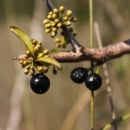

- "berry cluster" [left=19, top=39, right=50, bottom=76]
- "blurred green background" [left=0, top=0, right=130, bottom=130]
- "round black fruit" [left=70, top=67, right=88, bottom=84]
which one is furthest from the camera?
"blurred green background" [left=0, top=0, right=130, bottom=130]

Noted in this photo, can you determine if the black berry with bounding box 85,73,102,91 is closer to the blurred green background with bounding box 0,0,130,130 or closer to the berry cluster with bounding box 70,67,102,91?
the berry cluster with bounding box 70,67,102,91

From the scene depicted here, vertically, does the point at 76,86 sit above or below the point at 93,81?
below

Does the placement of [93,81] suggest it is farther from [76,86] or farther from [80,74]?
[76,86]

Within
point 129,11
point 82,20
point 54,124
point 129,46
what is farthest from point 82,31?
point 129,46

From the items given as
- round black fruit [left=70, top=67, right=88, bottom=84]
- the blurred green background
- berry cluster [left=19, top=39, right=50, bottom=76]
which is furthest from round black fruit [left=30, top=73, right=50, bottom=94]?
the blurred green background

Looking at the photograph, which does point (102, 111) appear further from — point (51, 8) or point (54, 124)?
point (51, 8)

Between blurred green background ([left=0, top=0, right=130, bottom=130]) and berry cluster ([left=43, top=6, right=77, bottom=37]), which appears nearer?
berry cluster ([left=43, top=6, right=77, bottom=37])

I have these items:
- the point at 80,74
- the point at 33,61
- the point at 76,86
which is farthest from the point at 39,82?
the point at 76,86

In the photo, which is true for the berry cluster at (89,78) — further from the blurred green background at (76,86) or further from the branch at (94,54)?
the blurred green background at (76,86)
